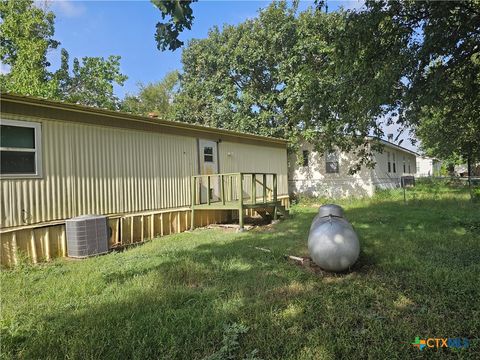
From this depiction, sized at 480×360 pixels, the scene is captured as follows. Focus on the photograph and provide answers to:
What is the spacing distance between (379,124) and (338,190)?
1004 centimetres

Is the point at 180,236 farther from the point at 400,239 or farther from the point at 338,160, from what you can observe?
the point at 338,160

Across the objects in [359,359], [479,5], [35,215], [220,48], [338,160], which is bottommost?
[359,359]

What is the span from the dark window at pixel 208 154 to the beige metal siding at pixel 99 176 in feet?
2.13

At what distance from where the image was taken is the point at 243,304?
12.6 feet

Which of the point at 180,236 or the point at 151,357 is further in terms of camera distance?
the point at 180,236

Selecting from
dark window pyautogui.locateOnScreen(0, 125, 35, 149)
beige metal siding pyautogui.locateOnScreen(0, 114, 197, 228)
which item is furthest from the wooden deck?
dark window pyautogui.locateOnScreen(0, 125, 35, 149)

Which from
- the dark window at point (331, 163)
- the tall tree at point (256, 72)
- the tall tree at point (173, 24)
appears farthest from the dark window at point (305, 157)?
the tall tree at point (173, 24)

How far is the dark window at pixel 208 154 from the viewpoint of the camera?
10.8 m

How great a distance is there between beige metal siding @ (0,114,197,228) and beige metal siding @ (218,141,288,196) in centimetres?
171

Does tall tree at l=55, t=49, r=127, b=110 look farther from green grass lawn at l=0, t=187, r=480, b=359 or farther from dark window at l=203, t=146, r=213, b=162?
green grass lawn at l=0, t=187, r=480, b=359

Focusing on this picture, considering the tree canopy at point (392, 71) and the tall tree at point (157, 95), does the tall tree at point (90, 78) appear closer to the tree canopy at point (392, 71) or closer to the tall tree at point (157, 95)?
the tall tree at point (157, 95)

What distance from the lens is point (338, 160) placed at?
16672 mm

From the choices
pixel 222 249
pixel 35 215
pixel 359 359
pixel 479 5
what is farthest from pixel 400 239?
pixel 35 215

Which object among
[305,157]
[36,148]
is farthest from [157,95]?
[36,148]
